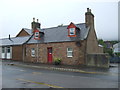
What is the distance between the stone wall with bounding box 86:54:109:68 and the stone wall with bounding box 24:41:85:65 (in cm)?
96

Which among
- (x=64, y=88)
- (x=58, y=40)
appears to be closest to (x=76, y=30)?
(x=58, y=40)

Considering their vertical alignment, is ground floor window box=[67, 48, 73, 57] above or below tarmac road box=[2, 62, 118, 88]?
above

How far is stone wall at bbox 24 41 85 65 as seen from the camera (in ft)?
57.8

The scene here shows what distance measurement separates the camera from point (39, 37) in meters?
23.3

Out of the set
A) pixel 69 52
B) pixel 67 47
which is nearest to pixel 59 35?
pixel 67 47

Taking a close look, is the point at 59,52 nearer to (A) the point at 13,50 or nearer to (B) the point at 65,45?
(B) the point at 65,45

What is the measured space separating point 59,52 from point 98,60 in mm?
6139

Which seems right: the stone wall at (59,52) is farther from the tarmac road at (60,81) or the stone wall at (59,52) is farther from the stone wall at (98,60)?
the tarmac road at (60,81)

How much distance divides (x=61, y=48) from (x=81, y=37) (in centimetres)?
351

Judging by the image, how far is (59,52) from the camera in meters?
19.6

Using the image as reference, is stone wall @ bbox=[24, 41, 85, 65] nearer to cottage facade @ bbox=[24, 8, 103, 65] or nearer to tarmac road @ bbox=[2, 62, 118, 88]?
cottage facade @ bbox=[24, 8, 103, 65]

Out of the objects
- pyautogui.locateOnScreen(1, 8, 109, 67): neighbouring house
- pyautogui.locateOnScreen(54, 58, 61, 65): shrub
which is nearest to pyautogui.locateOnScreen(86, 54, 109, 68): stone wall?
pyautogui.locateOnScreen(1, 8, 109, 67): neighbouring house

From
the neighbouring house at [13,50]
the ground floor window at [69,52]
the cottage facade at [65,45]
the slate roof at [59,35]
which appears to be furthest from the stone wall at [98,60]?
the neighbouring house at [13,50]

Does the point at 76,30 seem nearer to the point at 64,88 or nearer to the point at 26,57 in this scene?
the point at 26,57
